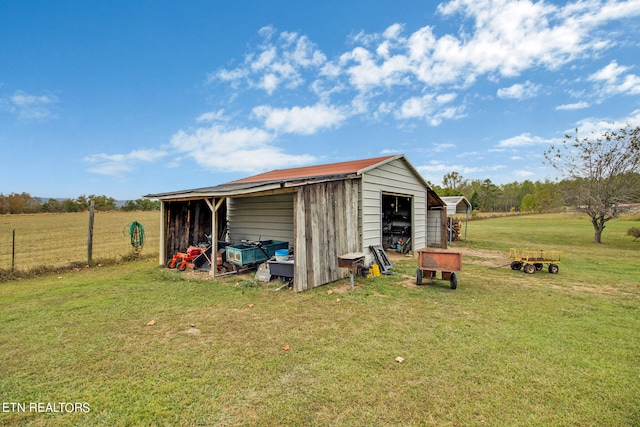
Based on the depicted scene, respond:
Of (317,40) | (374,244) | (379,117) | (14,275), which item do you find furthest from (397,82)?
(14,275)

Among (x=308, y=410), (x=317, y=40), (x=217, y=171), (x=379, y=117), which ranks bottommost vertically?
(x=308, y=410)

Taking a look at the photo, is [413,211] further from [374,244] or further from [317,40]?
[317,40]

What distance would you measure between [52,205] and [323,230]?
43.2 metres

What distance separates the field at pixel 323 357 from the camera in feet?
7.42

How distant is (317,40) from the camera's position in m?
11.9

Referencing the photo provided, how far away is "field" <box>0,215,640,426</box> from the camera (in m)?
2.26

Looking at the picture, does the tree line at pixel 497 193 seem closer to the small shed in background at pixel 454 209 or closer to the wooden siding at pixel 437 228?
the small shed in background at pixel 454 209

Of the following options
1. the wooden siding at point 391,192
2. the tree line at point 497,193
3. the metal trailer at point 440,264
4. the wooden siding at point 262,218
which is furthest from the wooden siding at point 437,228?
the tree line at point 497,193

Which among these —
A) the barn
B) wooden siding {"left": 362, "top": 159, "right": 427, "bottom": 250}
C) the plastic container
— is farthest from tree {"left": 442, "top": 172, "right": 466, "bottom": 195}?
the plastic container

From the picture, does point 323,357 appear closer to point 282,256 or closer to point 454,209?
point 282,256

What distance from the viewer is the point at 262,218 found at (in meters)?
9.24

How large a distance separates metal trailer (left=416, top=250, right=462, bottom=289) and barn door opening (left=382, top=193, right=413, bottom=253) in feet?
16.5

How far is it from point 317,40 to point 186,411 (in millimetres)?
13358

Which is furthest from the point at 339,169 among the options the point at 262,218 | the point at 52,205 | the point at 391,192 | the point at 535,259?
the point at 52,205
